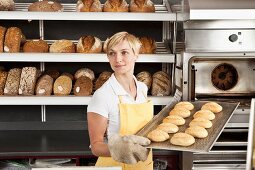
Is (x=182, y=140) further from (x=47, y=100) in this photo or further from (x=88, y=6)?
(x=88, y=6)

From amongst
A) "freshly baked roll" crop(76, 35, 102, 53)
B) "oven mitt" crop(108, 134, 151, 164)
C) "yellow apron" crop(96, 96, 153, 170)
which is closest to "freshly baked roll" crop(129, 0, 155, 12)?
"freshly baked roll" crop(76, 35, 102, 53)

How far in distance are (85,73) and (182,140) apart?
1587mm

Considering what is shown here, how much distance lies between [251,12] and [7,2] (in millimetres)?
1619

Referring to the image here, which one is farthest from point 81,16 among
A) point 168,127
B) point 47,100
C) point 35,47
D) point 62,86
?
point 168,127

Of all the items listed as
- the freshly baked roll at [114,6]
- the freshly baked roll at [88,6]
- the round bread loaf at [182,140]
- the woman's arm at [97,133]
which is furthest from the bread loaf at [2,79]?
the round bread loaf at [182,140]

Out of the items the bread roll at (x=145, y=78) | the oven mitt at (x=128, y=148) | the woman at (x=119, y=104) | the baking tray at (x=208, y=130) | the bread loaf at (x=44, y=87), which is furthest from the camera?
the bread roll at (x=145, y=78)

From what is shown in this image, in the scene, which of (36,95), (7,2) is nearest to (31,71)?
(36,95)

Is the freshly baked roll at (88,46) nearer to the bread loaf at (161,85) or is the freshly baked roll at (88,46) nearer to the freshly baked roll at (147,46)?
the freshly baked roll at (147,46)

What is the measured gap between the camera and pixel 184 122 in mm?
2246

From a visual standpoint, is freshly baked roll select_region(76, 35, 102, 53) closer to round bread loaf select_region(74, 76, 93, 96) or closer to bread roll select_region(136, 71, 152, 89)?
round bread loaf select_region(74, 76, 93, 96)

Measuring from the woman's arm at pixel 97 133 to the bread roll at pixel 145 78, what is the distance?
128 cm

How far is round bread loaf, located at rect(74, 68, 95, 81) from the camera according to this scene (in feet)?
10.8

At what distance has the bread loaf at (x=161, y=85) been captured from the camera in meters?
3.14

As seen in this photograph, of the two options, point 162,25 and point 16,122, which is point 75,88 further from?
point 162,25
